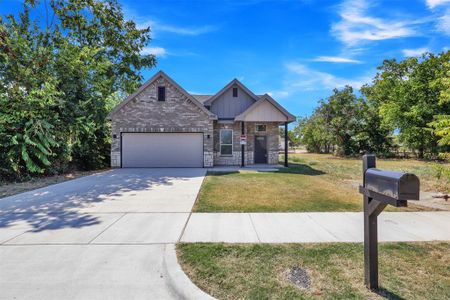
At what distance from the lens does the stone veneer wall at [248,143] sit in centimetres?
1678

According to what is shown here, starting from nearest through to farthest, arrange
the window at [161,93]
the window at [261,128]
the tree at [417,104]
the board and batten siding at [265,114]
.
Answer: the board and batten siding at [265,114]
the window at [161,93]
the window at [261,128]
the tree at [417,104]

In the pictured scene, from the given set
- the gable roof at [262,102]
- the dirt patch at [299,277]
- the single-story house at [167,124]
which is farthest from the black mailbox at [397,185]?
the gable roof at [262,102]

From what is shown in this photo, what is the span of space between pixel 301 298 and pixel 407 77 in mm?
34359

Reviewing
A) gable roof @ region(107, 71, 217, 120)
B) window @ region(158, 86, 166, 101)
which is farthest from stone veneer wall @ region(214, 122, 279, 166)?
window @ region(158, 86, 166, 101)

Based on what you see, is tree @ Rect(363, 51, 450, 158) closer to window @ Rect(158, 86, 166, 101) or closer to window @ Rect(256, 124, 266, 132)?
window @ Rect(256, 124, 266, 132)

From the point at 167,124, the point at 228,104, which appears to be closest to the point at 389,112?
the point at 228,104

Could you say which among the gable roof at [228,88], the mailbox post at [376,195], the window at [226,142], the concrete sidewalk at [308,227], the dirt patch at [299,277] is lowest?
the dirt patch at [299,277]

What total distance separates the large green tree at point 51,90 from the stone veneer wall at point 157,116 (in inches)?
48.2

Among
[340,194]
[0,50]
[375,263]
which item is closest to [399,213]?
[340,194]

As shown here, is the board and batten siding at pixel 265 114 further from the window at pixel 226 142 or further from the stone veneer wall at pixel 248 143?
the window at pixel 226 142

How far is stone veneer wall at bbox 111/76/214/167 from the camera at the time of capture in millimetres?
15406

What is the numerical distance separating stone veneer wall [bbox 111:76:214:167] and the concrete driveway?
334 inches

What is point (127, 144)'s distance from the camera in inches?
612

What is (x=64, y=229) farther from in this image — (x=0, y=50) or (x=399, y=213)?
(x=0, y=50)
